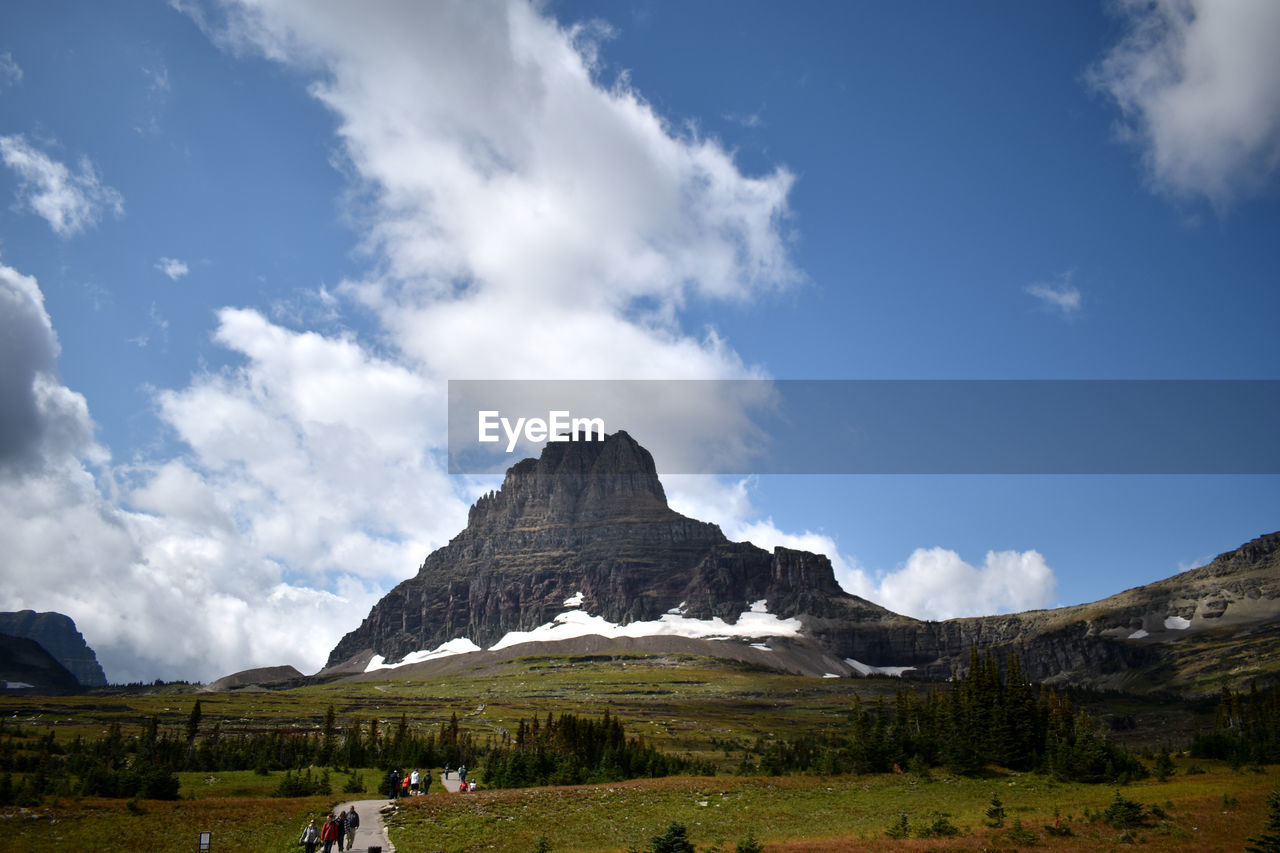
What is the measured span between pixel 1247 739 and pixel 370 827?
299 ft

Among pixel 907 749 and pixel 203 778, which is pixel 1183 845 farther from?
pixel 203 778

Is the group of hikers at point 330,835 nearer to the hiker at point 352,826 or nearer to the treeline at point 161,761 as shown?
the hiker at point 352,826

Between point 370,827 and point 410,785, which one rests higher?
point 410,785

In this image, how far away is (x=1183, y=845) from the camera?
123ft

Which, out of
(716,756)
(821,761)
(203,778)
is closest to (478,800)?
→ (203,778)

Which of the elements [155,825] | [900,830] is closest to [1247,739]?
[900,830]

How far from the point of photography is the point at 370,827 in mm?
44531

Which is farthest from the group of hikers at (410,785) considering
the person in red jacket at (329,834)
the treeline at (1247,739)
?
the treeline at (1247,739)

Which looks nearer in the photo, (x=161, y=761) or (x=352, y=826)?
(x=352, y=826)

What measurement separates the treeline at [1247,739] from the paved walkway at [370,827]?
226 ft

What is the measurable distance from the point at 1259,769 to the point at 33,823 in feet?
275

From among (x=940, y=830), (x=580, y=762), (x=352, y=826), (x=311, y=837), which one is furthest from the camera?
(x=580, y=762)

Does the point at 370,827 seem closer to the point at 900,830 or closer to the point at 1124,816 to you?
the point at 900,830

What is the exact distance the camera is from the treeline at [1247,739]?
72.2 meters
